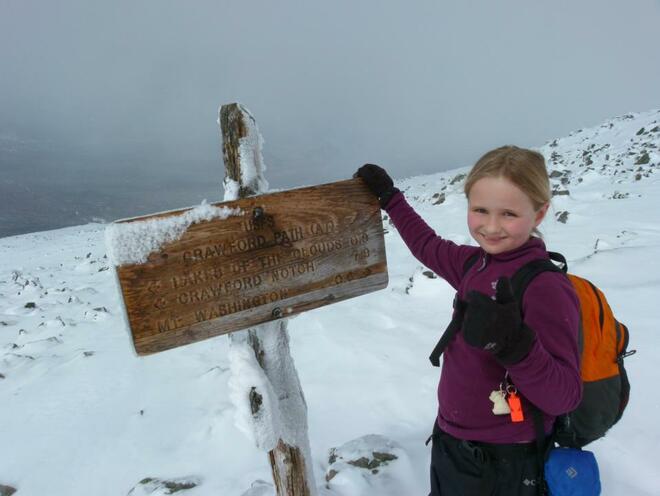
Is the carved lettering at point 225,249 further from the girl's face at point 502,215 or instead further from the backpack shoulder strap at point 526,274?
the backpack shoulder strap at point 526,274

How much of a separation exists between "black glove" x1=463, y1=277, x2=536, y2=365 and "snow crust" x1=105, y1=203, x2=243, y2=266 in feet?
3.32

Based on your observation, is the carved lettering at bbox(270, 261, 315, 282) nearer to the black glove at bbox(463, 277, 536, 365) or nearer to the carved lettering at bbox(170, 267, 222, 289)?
the carved lettering at bbox(170, 267, 222, 289)

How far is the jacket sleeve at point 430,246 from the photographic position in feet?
6.46

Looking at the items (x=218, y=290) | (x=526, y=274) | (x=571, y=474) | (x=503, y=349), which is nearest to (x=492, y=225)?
(x=526, y=274)

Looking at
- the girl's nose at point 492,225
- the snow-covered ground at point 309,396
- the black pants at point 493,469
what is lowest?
the snow-covered ground at point 309,396

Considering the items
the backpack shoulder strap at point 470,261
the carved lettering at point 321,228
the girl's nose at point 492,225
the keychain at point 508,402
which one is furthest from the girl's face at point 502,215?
the carved lettering at point 321,228

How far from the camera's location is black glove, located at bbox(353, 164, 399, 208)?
1.94 meters

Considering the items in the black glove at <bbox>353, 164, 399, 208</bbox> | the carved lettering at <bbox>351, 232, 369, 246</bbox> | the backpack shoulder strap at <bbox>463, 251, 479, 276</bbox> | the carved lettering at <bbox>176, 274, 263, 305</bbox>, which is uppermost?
the black glove at <bbox>353, 164, 399, 208</bbox>

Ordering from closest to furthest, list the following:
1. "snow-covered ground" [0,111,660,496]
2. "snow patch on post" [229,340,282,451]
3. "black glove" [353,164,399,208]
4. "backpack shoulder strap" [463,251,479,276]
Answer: "snow patch on post" [229,340,282,451] → "backpack shoulder strap" [463,251,479,276] → "black glove" [353,164,399,208] → "snow-covered ground" [0,111,660,496]

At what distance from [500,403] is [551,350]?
30 centimetres

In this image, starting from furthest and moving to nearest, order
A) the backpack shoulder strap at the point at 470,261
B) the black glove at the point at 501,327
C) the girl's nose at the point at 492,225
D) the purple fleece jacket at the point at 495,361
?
the backpack shoulder strap at the point at 470,261 < the girl's nose at the point at 492,225 < the purple fleece jacket at the point at 495,361 < the black glove at the point at 501,327

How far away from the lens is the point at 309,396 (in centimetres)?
402

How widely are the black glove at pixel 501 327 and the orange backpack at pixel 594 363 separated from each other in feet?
0.76

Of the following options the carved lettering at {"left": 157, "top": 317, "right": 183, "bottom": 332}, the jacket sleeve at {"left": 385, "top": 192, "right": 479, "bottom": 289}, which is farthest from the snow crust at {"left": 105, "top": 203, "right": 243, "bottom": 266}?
the jacket sleeve at {"left": 385, "top": 192, "right": 479, "bottom": 289}
